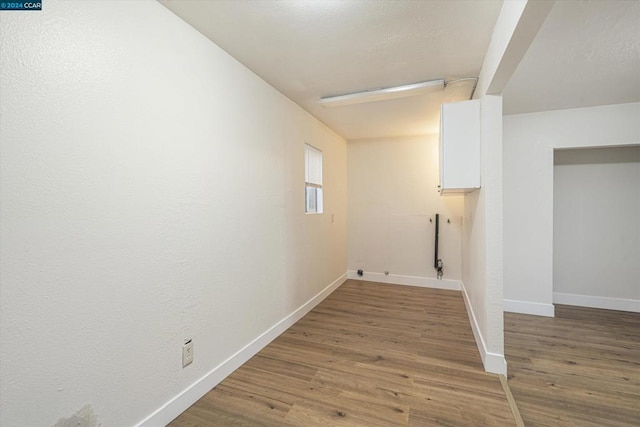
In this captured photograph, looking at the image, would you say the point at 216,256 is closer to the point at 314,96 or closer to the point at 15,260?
the point at 15,260

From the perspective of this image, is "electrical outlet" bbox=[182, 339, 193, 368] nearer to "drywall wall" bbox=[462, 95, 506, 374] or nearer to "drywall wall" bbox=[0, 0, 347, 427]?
"drywall wall" bbox=[0, 0, 347, 427]

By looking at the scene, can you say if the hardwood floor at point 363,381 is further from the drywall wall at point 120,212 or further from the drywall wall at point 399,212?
the drywall wall at point 399,212

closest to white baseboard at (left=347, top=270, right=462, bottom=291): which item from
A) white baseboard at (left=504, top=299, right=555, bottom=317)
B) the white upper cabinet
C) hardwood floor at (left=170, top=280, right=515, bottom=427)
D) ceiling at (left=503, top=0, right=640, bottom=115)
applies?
white baseboard at (left=504, top=299, right=555, bottom=317)

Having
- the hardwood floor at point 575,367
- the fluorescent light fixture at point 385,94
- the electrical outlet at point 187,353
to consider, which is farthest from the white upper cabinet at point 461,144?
the electrical outlet at point 187,353

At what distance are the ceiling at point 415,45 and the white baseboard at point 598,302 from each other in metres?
2.38

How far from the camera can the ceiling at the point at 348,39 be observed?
169cm

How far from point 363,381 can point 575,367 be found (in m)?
1.75

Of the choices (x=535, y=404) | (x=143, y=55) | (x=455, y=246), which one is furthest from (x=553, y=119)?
(x=143, y=55)

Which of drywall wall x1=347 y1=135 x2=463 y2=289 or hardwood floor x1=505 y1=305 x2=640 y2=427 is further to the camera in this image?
drywall wall x1=347 y1=135 x2=463 y2=289

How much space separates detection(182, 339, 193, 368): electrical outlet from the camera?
182cm

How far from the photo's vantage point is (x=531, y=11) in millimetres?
1264

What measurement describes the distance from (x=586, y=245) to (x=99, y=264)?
5030 millimetres

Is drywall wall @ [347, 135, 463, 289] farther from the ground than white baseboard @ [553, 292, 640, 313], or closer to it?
farther from the ground

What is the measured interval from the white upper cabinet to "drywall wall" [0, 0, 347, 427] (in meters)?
1.71
